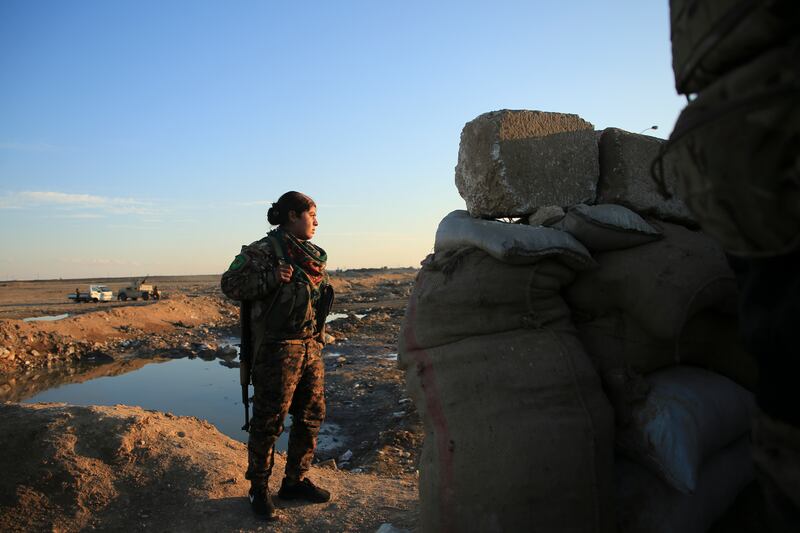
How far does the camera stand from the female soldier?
3.09 m

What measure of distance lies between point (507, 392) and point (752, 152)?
1.09 metres

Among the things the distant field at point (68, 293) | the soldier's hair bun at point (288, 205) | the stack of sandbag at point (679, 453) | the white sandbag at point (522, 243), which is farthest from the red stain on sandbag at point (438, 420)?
the distant field at point (68, 293)

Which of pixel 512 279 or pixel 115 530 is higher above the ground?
pixel 512 279

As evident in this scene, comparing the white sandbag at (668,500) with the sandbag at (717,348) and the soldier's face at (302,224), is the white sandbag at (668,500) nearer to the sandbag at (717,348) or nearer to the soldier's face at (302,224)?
the sandbag at (717,348)

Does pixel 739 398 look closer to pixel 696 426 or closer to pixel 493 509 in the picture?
pixel 696 426

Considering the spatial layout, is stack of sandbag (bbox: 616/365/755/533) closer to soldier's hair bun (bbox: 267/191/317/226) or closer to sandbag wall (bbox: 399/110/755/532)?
sandbag wall (bbox: 399/110/755/532)

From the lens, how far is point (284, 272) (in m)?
3.11

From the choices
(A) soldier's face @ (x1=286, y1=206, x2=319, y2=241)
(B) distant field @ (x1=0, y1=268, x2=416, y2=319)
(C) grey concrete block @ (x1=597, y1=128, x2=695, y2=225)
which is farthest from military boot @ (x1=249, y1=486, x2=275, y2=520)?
(B) distant field @ (x1=0, y1=268, x2=416, y2=319)

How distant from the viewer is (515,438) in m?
1.78

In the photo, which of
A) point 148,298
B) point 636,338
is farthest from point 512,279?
point 148,298

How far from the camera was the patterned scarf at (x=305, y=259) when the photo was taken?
10.6ft

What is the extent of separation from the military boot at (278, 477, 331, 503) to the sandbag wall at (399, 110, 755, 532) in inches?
64.0

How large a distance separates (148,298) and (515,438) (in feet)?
80.2

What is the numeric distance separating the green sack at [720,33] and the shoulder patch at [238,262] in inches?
94.7
